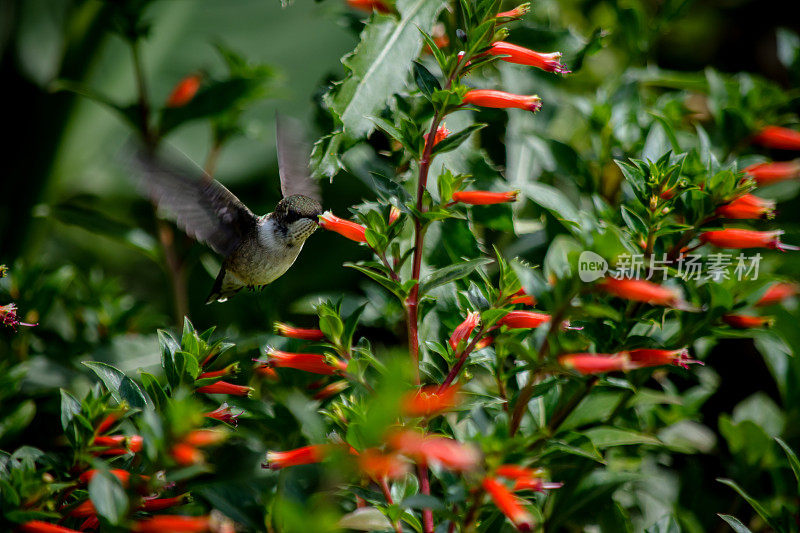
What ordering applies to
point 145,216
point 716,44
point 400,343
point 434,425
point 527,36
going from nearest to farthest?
Answer: 1. point 434,425
2. point 400,343
3. point 527,36
4. point 145,216
5. point 716,44

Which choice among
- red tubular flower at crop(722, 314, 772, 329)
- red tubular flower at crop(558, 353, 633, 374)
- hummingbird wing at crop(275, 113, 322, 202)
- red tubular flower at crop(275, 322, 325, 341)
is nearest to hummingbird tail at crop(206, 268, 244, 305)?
hummingbird wing at crop(275, 113, 322, 202)

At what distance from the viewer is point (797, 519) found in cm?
106

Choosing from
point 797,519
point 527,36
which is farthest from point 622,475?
point 527,36

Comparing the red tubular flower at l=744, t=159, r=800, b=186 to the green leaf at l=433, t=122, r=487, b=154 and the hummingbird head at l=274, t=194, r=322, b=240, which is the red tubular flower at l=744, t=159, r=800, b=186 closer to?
the green leaf at l=433, t=122, r=487, b=154

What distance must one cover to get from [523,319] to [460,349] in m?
0.09

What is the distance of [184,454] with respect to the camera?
71 cm

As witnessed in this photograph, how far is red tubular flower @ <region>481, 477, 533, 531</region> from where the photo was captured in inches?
27.1

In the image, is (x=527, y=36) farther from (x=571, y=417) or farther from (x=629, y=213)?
(x=571, y=417)

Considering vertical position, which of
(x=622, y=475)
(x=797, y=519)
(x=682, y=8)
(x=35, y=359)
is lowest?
(x=797, y=519)

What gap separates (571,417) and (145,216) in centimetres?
191

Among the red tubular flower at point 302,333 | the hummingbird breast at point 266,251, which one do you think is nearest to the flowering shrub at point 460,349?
the red tubular flower at point 302,333

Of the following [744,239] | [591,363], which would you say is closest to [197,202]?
[591,363]

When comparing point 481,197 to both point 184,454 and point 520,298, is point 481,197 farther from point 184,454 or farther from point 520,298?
point 184,454

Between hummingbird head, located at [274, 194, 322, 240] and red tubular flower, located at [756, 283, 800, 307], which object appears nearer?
red tubular flower, located at [756, 283, 800, 307]
